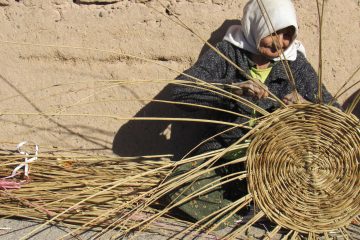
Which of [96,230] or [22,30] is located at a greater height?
[22,30]

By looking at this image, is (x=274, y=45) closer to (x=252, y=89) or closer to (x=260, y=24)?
(x=260, y=24)

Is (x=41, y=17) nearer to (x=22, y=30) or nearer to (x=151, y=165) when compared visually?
(x=22, y=30)

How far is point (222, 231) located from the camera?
6.42 ft

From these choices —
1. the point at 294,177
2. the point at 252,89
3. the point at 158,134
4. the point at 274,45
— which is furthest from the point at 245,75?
the point at 158,134

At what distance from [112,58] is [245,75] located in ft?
2.07

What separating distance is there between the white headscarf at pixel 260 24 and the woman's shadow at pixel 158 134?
34 cm

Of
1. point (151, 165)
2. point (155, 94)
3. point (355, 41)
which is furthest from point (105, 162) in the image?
point (355, 41)

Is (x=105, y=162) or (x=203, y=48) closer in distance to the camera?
(x=105, y=162)

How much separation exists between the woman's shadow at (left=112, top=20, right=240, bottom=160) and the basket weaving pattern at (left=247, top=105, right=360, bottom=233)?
60 centimetres

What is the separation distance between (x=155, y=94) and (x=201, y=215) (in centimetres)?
58

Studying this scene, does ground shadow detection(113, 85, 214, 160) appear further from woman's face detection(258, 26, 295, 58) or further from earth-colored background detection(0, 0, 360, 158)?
woman's face detection(258, 26, 295, 58)

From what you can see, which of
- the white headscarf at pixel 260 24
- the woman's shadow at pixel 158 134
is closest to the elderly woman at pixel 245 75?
the white headscarf at pixel 260 24

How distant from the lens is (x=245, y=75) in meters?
1.97

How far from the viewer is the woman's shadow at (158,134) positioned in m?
2.41
